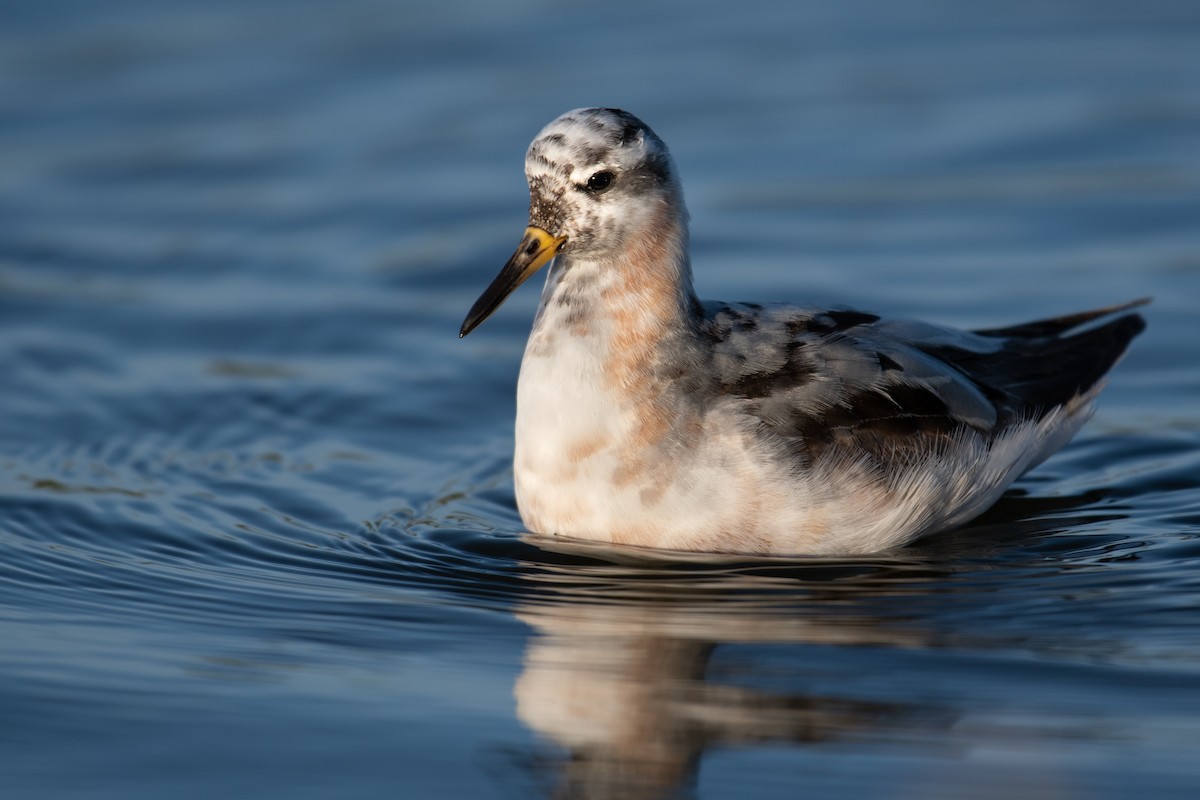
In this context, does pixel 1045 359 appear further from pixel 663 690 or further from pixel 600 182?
pixel 663 690

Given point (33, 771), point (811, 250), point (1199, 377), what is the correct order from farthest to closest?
1. point (811, 250)
2. point (1199, 377)
3. point (33, 771)

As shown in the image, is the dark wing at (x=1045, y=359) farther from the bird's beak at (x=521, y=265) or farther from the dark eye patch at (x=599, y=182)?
the bird's beak at (x=521, y=265)

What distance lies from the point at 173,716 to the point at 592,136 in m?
3.07

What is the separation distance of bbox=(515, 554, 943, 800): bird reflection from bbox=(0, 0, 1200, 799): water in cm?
2

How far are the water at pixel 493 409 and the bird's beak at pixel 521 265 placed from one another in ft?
3.49

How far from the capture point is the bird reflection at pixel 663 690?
5.94 meters

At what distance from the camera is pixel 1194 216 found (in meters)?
12.6

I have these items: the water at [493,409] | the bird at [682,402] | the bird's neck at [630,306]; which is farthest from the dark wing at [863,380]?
the water at [493,409]

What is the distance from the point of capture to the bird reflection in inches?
234

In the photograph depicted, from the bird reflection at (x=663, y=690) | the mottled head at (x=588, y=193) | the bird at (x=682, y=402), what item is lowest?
the bird reflection at (x=663, y=690)

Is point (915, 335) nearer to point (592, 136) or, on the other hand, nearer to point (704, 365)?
point (704, 365)

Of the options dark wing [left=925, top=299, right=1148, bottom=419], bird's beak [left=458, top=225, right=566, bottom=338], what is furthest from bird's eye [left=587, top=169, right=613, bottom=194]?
dark wing [left=925, top=299, right=1148, bottom=419]

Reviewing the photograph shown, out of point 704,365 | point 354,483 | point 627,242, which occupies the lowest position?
point 354,483

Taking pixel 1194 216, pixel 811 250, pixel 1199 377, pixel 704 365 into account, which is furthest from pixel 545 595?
pixel 1194 216
